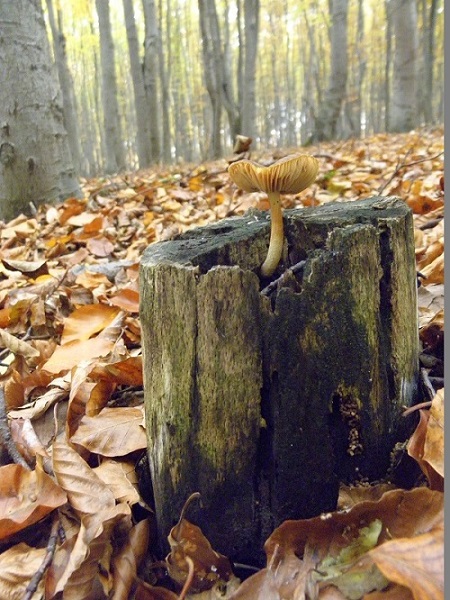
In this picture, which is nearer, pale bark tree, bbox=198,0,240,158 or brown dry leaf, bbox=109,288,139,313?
brown dry leaf, bbox=109,288,139,313

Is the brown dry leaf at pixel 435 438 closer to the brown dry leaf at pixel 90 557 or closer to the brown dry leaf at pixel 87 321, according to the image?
the brown dry leaf at pixel 90 557

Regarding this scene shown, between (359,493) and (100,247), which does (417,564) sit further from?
(100,247)

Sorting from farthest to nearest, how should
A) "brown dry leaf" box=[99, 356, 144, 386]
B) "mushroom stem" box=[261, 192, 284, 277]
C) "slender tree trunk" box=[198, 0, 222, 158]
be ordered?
"slender tree trunk" box=[198, 0, 222, 158] → "brown dry leaf" box=[99, 356, 144, 386] → "mushroom stem" box=[261, 192, 284, 277]

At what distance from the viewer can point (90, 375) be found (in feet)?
5.90

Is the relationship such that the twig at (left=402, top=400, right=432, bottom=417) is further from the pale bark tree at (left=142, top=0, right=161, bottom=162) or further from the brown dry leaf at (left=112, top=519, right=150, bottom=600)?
the pale bark tree at (left=142, top=0, right=161, bottom=162)

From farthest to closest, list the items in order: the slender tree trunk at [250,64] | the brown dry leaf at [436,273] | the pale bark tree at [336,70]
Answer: the slender tree trunk at [250,64], the pale bark tree at [336,70], the brown dry leaf at [436,273]

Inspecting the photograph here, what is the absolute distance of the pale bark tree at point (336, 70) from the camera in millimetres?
10828

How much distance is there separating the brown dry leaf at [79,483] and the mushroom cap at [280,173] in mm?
837

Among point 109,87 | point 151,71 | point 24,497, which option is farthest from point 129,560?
point 109,87

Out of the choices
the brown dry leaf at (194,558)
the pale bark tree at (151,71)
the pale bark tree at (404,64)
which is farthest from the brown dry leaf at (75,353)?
the pale bark tree at (404,64)

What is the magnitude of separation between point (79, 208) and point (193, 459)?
372cm

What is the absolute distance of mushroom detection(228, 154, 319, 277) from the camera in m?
1.21

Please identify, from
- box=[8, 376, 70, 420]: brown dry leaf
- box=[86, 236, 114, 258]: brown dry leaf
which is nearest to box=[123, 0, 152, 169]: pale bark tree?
box=[86, 236, 114, 258]: brown dry leaf

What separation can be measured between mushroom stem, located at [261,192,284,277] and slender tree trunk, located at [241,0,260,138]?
10.3m
